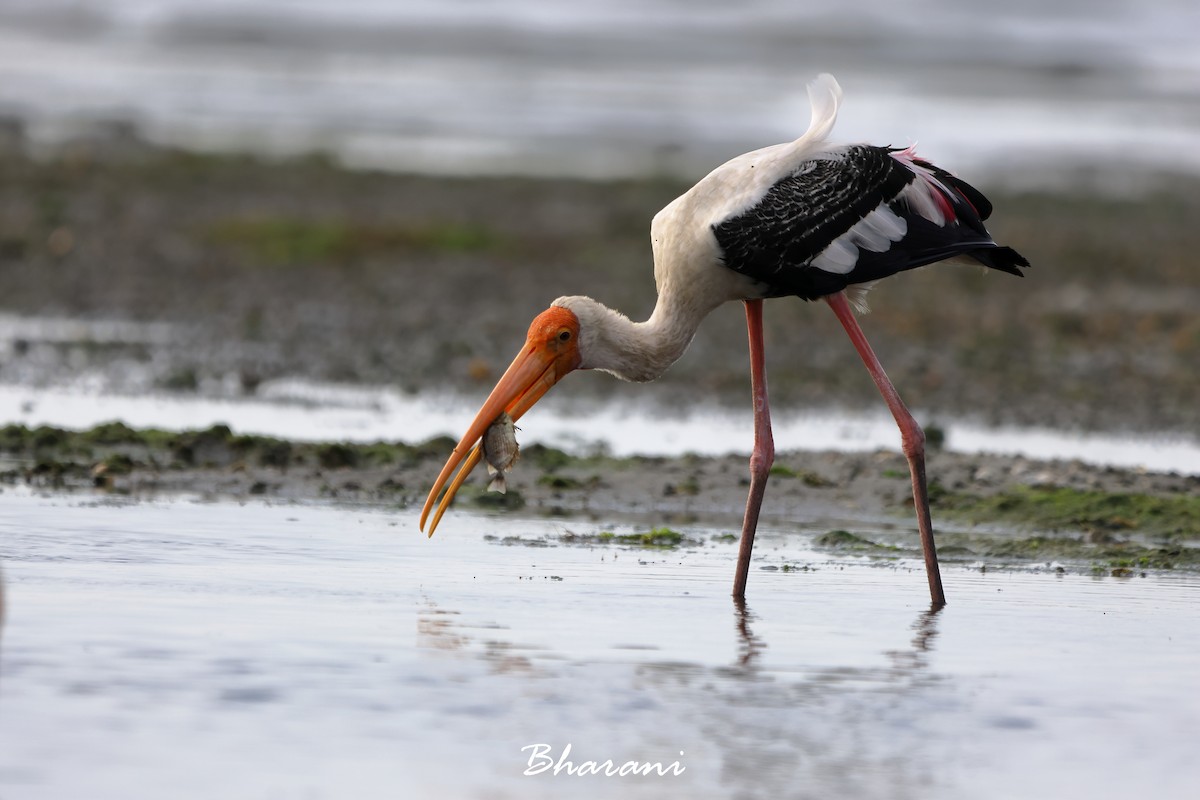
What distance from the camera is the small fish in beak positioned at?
21.9ft

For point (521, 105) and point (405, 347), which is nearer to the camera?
point (405, 347)

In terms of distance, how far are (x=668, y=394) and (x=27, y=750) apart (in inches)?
315

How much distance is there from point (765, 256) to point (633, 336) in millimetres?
545

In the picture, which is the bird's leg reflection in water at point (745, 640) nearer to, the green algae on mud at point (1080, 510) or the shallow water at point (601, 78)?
the green algae on mud at point (1080, 510)

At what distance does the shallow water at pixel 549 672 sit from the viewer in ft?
14.6

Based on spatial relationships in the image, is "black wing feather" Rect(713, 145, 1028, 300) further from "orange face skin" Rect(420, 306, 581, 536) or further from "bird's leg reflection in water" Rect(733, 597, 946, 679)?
"bird's leg reflection in water" Rect(733, 597, 946, 679)

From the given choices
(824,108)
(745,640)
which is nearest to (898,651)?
(745,640)

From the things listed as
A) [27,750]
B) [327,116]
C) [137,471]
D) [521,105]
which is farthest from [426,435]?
[521,105]

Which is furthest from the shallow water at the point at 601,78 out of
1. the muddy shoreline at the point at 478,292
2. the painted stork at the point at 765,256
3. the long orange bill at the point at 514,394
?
the long orange bill at the point at 514,394

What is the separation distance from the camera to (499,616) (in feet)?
19.8

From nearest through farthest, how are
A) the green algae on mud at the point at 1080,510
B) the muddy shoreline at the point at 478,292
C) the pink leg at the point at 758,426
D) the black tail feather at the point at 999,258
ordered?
the pink leg at the point at 758,426 < the black tail feather at the point at 999,258 < the green algae on mud at the point at 1080,510 < the muddy shoreline at the point at 478,292

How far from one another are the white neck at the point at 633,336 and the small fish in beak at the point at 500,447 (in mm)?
383

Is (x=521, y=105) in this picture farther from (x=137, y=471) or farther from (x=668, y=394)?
(x=137, y=471)

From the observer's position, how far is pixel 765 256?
6.71 metres
